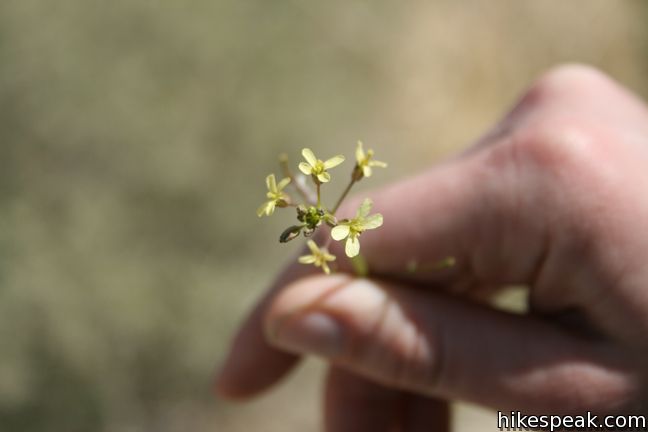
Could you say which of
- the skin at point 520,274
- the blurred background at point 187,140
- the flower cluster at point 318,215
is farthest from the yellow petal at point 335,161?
the blurred background at point 187,140

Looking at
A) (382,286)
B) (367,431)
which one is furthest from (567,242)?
(367,431)

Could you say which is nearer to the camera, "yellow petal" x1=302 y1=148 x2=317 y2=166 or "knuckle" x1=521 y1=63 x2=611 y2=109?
"yellow petal" x1=302 y1=148 x2=317 y2=166

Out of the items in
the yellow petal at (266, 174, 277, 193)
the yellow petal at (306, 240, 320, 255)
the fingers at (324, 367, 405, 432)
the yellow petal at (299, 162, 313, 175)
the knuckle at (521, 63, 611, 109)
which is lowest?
the fingers at (324, 367, 405, 432)

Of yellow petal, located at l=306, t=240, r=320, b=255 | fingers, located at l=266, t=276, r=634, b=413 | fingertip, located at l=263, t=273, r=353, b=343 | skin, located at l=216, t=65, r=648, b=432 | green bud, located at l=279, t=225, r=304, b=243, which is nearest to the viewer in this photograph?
green bud, located at l=279, t=225, r=304, b=243

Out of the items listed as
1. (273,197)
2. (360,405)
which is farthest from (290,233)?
(360,405)

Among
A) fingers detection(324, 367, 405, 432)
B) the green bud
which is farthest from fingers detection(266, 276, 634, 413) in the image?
the green bud

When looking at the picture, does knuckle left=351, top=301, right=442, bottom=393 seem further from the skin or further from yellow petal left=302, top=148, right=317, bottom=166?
yellow petal left=302, top=148, right=317, bottom=166
